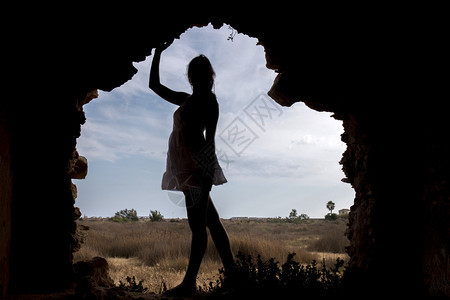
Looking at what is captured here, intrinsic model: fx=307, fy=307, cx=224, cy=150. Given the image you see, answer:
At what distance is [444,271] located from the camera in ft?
7.97

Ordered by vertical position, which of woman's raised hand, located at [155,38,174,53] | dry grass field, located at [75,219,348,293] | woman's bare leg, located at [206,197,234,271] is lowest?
dry grass field, located at [75,219,348,293]

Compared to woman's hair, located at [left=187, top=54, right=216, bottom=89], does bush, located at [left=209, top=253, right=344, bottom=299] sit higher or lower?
lower

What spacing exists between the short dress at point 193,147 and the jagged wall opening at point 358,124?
673 mm

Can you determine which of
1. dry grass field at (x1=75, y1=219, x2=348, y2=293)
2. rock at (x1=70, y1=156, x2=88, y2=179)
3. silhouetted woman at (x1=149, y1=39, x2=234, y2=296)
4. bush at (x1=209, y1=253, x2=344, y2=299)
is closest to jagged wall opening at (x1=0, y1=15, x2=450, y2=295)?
bush at (x1=209, y1=253, x2=344, y2=299)

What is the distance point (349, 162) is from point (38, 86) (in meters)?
3.20

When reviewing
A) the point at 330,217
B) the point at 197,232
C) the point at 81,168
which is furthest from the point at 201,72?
the point at 330,217

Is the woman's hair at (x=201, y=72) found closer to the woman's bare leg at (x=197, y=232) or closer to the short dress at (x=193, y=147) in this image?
the short dress at (x=193, y=147)

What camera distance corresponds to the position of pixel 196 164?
2922mm

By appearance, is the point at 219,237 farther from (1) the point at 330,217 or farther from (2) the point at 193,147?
(1) the point at 330,217

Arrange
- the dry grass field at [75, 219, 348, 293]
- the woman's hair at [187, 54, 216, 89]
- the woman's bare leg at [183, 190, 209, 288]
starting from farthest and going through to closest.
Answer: the dry grass field at [75, 219, 348, 293]
the woman's hair at [187, 54, 216, 89]
the woman's bare leg at [183, 190, 209, 288]

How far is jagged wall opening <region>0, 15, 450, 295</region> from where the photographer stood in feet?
8.71

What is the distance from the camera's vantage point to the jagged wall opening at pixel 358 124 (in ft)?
8.71

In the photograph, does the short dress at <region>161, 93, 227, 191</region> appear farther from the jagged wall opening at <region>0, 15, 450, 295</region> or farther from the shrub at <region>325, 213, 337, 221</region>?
the shrub at <region>325, 213, 337, 221</region>

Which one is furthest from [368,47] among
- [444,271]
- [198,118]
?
[444,271]
